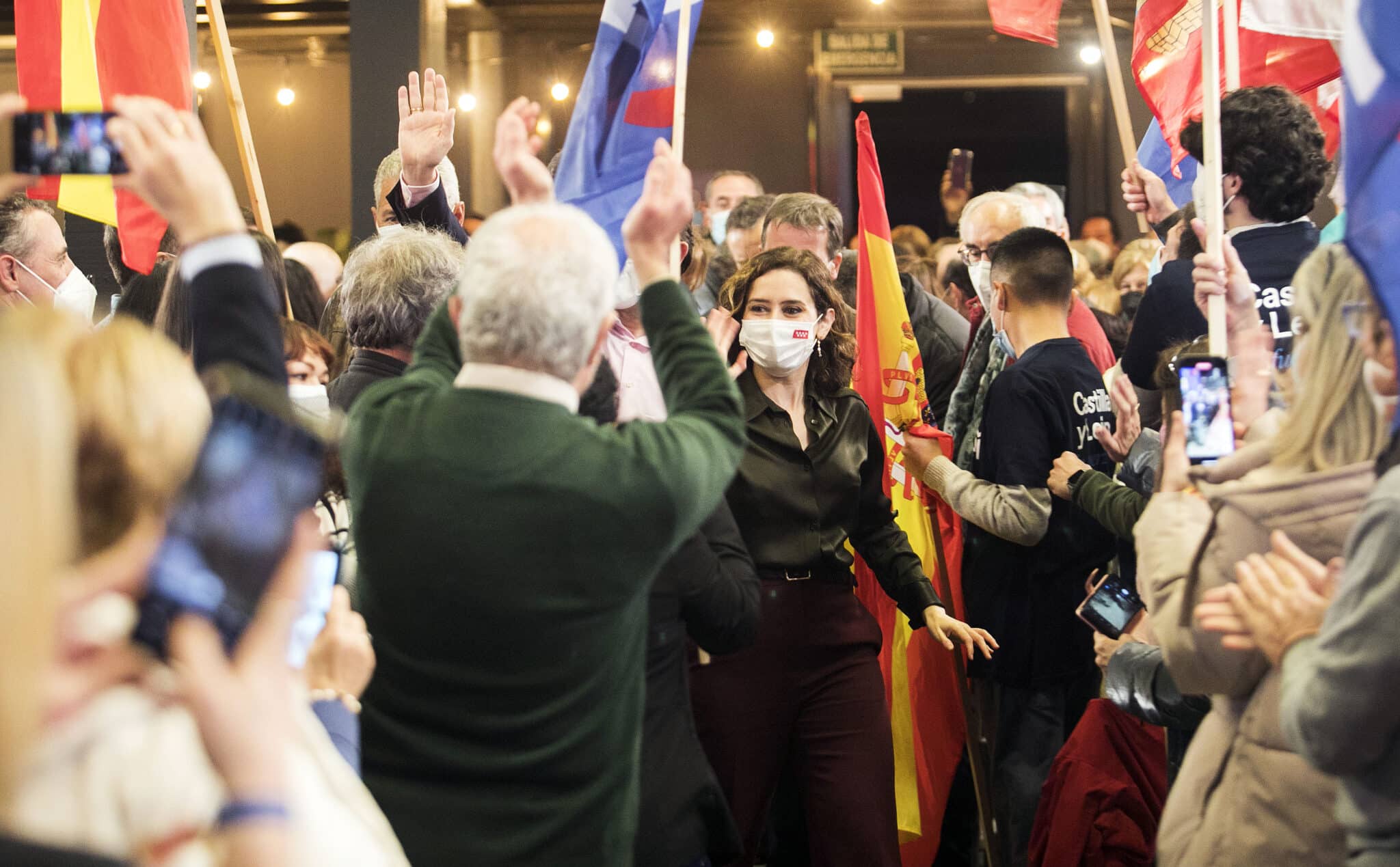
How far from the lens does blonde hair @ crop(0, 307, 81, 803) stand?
3.77 ft

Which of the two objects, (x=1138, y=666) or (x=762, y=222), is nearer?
(x=1138, y=666)

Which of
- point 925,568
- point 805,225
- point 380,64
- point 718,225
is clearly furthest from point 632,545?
point 380,64

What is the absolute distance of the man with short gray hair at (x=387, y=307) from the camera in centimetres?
306

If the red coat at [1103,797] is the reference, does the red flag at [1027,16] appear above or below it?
above

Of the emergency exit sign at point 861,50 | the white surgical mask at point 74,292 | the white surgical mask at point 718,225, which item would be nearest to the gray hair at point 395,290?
the white surgical mask at point 74,292

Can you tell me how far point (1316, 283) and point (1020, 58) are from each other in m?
11.5

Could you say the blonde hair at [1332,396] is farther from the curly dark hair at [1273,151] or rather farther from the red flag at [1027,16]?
the red flag at [1027,16]

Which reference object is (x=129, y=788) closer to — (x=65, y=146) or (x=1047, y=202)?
(x=65, y=146)

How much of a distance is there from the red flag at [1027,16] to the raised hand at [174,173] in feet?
11.8

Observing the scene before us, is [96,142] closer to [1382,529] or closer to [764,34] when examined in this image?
[1382,529]

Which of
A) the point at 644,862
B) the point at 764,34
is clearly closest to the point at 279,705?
the point at 644,862

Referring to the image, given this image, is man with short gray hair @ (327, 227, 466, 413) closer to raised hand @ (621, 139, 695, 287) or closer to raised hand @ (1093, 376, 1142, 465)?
raised hand @ (621, 139, 695, 287)

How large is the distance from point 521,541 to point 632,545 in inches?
6.4

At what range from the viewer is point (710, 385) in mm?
2186
